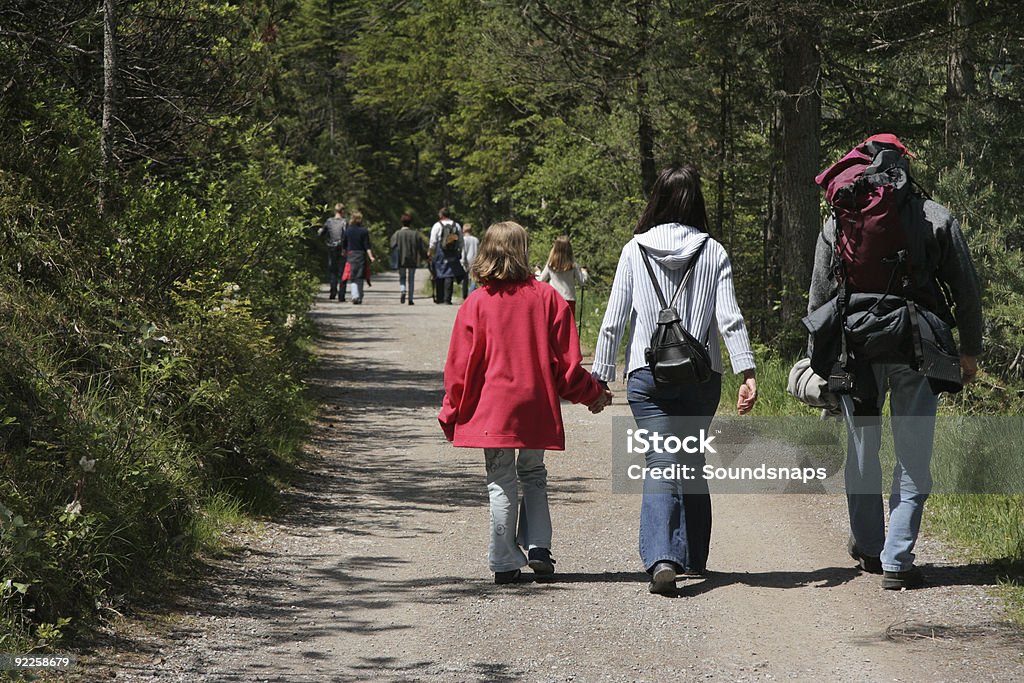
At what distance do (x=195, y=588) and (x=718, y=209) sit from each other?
1230 cm

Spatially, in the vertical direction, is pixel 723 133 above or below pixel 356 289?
above

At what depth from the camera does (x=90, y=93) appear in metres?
10.1

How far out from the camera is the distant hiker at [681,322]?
20.6 ft

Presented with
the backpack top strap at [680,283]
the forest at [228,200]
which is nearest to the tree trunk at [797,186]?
the forest at [228,200]

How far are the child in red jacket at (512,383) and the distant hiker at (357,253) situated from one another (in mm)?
19692

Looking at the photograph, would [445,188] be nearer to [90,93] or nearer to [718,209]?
[718,209]

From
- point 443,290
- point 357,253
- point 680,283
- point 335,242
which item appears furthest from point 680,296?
point 335,242

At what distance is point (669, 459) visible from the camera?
629cm

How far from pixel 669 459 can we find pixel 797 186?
8.40m

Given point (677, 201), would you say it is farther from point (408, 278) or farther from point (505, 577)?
point (408, 278)

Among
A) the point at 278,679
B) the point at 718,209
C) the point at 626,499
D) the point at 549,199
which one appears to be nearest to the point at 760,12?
the point at 626,499

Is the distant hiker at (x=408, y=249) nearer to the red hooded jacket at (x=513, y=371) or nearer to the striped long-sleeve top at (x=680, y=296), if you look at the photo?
the red hooded jacket at (x=513, y=371)

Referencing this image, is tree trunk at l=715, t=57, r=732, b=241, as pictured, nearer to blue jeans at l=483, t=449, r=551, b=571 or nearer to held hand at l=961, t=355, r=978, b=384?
held hand at l=961, t=355, r=978, b=384

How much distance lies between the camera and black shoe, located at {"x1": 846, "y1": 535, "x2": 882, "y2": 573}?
662 centimetres
